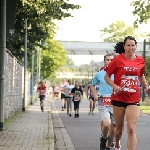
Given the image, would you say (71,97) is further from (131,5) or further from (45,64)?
(45,64)

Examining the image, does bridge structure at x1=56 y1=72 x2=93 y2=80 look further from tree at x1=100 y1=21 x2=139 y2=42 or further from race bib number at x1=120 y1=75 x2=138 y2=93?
race bib number at x1=120 y1=75 x2=138 y2=93

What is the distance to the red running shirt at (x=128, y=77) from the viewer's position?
8289 millimetres

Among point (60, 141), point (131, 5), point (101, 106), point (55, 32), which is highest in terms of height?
point (131, 5)

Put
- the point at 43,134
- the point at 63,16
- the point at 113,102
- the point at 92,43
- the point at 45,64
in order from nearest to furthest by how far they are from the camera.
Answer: the point at 113,102
the point at 43,134
the point at 63,16
the point at 45,64
the point at 92,43

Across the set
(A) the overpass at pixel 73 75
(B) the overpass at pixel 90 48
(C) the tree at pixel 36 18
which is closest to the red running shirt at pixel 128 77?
(C) the tree at pixel 36 18

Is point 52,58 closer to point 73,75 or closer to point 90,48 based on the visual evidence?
point 90,48

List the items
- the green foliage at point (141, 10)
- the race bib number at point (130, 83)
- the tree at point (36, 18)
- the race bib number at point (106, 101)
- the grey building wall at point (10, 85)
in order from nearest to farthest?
the race bib number at point (130, 83) < the race bib number at point (106, 101) < the grey building wall at point (10, 85) < the tree at point (36, 18) < the green foliage at point (141, 10)

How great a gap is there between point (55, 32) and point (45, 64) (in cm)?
4708

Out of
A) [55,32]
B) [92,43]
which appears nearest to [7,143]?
[55,32]

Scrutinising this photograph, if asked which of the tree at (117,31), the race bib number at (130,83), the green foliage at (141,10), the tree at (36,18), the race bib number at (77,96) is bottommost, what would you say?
the race bib number at (77,96)

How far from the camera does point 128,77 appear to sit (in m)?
8.35

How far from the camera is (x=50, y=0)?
22203 mm

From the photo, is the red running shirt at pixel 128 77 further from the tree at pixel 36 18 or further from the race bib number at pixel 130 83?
the tree at pixel 36 18

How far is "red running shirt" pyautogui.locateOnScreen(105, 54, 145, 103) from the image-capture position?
829 centimetres
